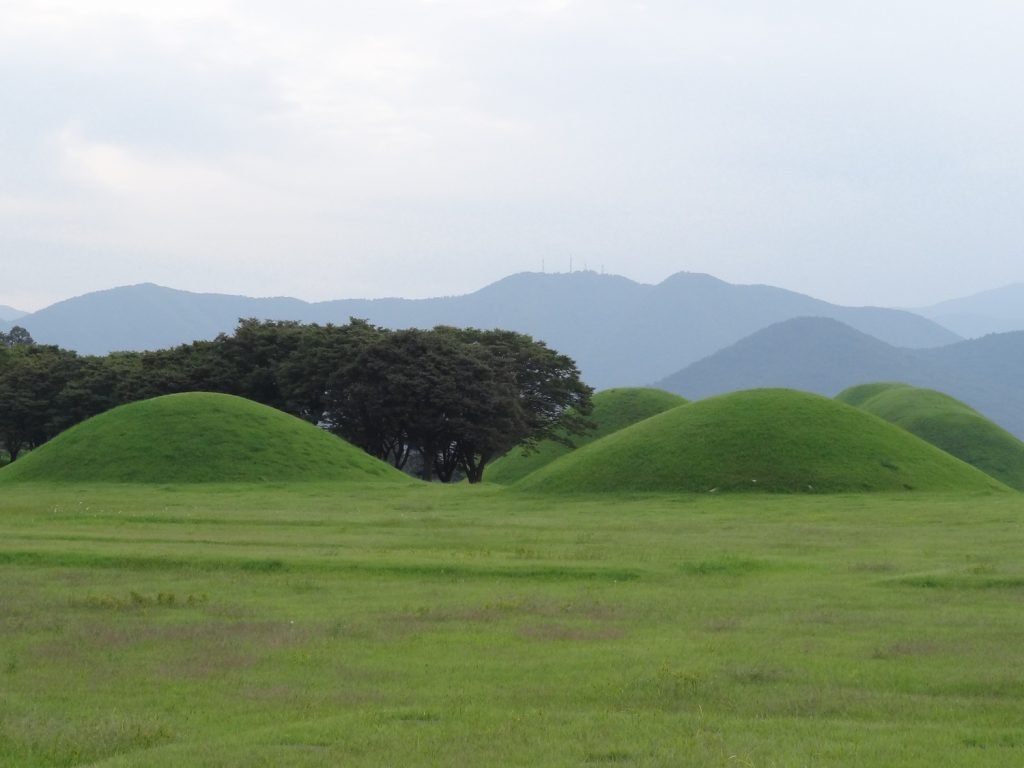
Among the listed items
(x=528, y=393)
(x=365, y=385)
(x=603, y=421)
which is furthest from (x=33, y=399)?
(x=603, y=421)

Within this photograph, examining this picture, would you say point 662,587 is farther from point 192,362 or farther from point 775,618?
point 192,362

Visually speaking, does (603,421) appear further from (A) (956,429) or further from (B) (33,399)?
(B) (33,399)

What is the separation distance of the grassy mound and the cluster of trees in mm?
2109

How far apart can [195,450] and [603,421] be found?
43.9 metres

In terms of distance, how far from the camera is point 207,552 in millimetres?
28062

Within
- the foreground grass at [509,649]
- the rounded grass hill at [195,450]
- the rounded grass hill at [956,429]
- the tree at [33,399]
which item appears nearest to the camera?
the foreground grass at [509,649]

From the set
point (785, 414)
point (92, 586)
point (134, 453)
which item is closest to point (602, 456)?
point (785, 414)

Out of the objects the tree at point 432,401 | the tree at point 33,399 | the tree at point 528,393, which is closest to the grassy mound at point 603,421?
the tree at point 528,393

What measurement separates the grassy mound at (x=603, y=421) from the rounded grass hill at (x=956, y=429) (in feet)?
60.4

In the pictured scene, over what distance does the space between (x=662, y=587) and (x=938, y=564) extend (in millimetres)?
7226

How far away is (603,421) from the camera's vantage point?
328 feet

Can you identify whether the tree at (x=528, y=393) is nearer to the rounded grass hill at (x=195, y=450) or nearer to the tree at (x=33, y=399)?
the rounded grass hill at (x=195, y=450)

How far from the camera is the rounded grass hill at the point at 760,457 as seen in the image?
53.8 m

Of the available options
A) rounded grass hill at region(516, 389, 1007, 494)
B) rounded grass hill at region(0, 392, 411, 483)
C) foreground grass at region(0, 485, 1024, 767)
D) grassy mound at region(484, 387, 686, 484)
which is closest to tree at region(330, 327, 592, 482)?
rounded grass hill at region(0, 392, 411, 483)
